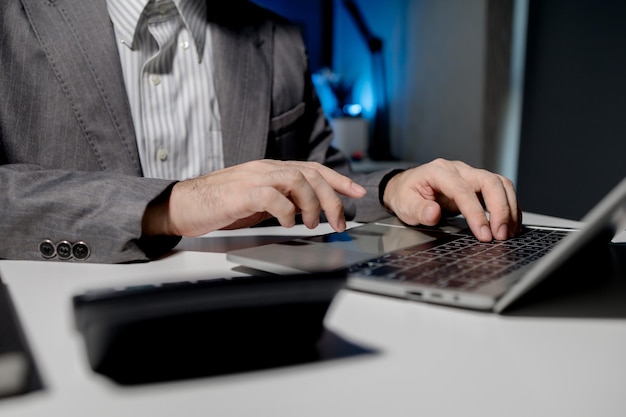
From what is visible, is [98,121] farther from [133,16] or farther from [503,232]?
[503,232]

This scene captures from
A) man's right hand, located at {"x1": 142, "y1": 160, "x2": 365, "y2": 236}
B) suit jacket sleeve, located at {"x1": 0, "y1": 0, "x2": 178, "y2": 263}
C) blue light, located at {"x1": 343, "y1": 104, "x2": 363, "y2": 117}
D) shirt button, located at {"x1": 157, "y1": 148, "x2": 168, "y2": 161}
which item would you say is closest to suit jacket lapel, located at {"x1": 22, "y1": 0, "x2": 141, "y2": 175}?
suit jacket sleeve, located at {"x1": 0, "y1": 0, "x2": 178, "y2": 263}

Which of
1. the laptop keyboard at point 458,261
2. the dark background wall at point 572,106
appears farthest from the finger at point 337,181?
the dark background wall at point 572,106

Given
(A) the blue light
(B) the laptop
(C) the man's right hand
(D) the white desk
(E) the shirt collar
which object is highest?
(E) the shirt collar

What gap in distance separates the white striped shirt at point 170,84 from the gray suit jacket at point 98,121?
4cm

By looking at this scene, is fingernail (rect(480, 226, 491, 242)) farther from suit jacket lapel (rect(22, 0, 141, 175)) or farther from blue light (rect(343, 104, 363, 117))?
blue light (rect(343, 104, 363, 117))

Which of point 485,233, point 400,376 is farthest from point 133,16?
point 400,376

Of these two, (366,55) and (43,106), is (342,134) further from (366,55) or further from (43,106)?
(43,106)

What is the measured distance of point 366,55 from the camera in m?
3.99

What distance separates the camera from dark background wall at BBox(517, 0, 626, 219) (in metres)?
2.15

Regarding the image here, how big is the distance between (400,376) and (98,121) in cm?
83

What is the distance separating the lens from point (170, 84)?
1223mm

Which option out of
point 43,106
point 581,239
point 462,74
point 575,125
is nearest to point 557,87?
point 575,125

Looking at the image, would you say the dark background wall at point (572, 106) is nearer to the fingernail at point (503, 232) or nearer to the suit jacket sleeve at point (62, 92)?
the fingernail at point (503, 232)

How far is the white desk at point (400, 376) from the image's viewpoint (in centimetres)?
32
